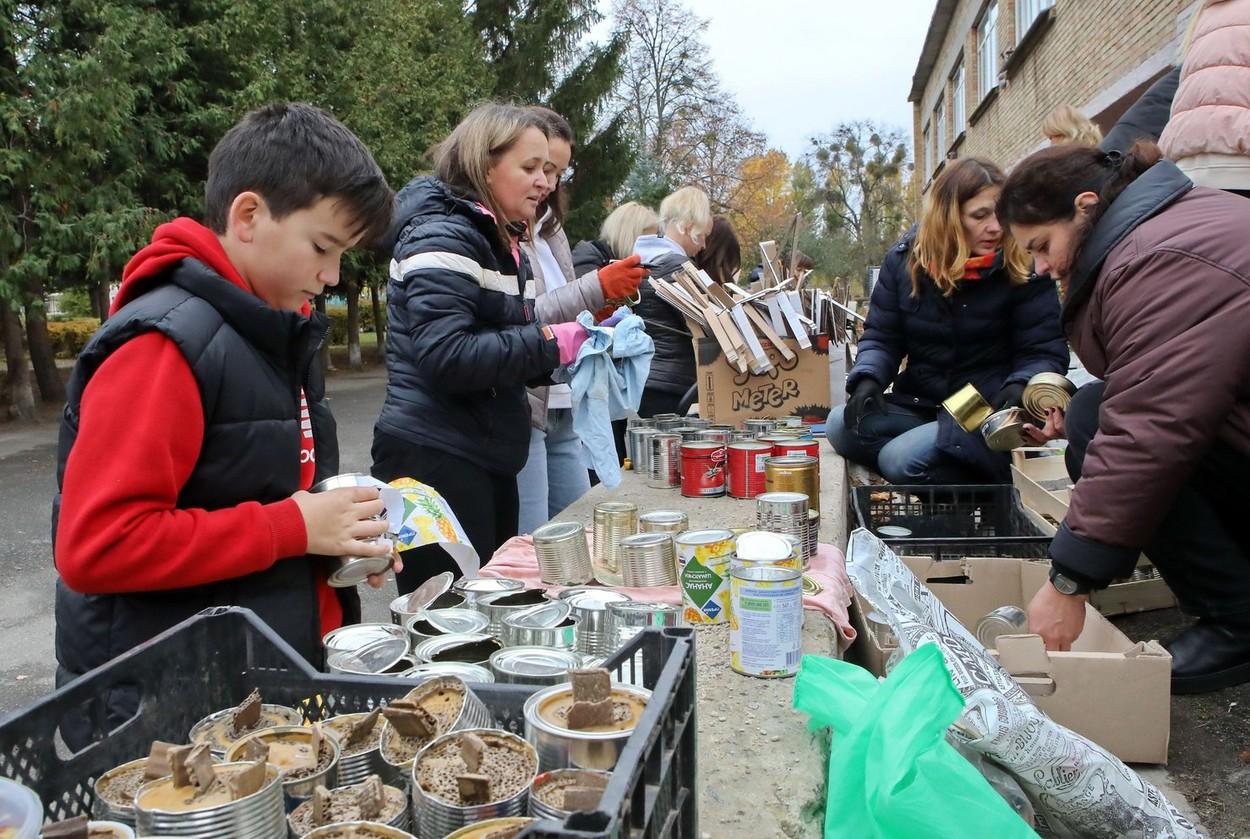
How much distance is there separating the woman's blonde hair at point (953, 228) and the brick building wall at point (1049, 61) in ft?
9.98

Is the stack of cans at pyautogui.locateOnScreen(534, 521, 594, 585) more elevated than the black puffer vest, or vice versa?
the black puffer vest

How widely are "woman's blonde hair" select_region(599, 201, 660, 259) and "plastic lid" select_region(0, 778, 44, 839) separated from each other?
458cm

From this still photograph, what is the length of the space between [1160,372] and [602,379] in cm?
193

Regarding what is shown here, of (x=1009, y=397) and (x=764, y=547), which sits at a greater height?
(x=1009, y=397)

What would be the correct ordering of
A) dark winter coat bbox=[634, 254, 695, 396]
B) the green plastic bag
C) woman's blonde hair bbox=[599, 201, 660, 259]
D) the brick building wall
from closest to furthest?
the green plastic bag
dark winter coat bbox=[634, 254, 695, 396]
woman's blonde hair bbox=[599, 201, 660, 259]
the brick building wall

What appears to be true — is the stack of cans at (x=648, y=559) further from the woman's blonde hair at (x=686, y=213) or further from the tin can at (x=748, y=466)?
the woman's blonde hair at (x=686, y=213)

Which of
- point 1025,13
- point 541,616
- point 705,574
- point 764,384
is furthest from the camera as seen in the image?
point 1025,13

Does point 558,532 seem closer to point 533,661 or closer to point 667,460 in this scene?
point 533,661

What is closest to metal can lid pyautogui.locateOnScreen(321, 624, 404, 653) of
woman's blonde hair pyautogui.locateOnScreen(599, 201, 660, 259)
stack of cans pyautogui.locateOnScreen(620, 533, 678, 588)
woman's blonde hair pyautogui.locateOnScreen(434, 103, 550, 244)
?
stack of cans pyautogui.locateOnScreen(620, 533, 678, 588)

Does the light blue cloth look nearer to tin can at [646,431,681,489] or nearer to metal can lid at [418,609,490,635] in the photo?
tin can at [646,431,681,489]

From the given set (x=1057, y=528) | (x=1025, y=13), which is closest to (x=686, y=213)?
(x=1057, y=528)

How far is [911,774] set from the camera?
1.31 meters

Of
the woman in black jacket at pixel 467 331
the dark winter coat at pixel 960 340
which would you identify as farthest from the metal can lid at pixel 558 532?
the dark winter coat at pixel 960 340

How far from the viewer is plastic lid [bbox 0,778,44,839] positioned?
2.58 feet
